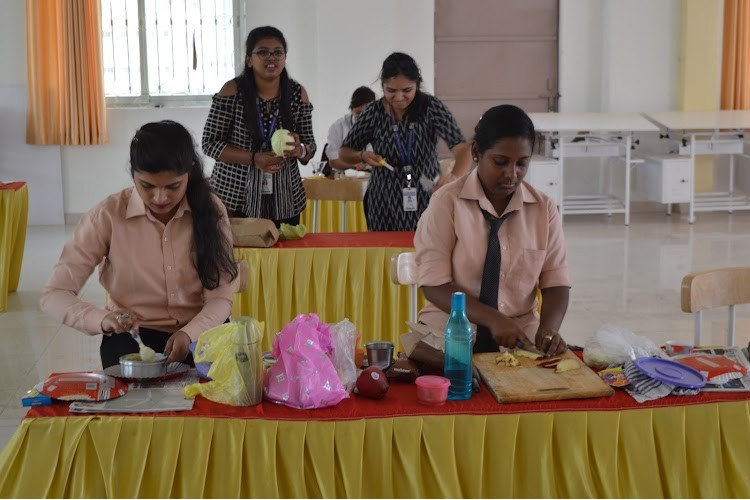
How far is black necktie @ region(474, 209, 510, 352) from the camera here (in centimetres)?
262

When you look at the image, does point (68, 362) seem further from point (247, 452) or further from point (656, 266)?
point (656, 266)

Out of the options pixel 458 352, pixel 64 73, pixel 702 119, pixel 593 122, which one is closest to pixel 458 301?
pixel 458 352

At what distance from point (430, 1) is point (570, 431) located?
7.95m

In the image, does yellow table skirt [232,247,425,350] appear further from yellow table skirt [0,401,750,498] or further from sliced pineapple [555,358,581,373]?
yellow table skirt [0,401,750,498]

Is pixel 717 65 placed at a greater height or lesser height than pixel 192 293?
greater

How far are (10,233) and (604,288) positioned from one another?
3.84 m

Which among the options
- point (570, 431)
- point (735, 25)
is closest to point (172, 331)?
point (570, 431)

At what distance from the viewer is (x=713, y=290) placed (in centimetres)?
278

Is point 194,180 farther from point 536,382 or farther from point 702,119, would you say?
point 702,119

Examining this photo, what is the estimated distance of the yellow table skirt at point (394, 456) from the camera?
200cm

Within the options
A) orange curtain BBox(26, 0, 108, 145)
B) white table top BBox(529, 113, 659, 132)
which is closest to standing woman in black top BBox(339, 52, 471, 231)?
white table top BBox(529, 113, 659, 132)

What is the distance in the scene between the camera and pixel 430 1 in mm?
9484

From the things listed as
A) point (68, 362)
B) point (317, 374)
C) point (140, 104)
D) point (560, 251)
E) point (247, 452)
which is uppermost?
point (140, 104)

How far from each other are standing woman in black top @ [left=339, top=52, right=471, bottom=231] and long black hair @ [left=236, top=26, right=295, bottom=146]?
1.08 ft
